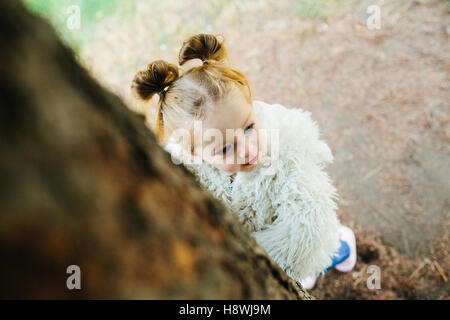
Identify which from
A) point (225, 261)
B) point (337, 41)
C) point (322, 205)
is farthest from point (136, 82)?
point (337, 41)

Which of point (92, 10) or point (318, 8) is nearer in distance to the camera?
point (318, 8)

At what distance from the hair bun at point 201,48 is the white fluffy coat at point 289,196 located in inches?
17.3

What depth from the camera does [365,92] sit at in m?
3.00

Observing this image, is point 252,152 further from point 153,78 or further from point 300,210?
point 153,78

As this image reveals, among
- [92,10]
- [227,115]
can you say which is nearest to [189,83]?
[227,115]

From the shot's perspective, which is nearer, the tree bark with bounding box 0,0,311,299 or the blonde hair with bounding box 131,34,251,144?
the tree bark with bounding box 0,0,311,299

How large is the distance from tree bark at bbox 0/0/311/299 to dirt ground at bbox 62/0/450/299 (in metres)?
1.54

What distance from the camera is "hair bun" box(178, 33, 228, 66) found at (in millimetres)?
1563

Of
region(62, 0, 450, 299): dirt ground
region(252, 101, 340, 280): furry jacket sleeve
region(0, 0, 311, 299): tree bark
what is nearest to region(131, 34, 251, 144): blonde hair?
region(62, 0, 450, 299): dirt ground

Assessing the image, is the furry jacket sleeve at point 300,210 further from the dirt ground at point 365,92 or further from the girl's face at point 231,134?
the dirt ground at point 365,92

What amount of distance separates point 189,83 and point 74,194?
1.37m

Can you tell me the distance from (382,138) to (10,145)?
10.3 ft

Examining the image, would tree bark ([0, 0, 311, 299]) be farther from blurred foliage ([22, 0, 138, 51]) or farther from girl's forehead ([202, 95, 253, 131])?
blurred foliage ([22, 0, 138, 51])
